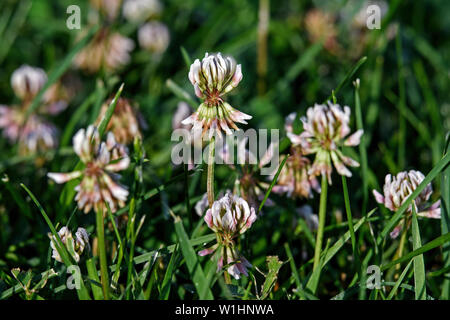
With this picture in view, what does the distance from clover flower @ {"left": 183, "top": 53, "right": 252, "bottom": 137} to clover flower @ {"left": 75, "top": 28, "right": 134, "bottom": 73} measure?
1420mm

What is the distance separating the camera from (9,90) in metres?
2.42

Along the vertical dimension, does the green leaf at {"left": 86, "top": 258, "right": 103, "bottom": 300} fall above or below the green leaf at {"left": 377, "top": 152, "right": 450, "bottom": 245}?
below

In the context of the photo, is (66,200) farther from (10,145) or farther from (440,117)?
(440,117)

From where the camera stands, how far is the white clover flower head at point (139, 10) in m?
2.62

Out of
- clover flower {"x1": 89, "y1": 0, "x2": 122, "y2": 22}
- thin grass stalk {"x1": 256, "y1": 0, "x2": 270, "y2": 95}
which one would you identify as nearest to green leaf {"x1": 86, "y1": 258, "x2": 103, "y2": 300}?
thin grass stalk {"x1": 256, "y1": 0, "x2": 270, "y2": 95}

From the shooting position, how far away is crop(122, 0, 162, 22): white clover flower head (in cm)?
262

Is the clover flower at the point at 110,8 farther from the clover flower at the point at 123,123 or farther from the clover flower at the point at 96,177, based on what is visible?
the clover flower at the point at 96,177

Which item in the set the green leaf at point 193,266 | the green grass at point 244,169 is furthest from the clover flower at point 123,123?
the green leaf at point 193,266

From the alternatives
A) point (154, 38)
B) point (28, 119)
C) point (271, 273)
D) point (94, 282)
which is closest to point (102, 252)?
point (94, 282)

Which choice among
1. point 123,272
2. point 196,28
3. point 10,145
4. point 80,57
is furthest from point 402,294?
point 196,28

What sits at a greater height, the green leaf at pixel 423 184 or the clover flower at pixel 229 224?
the green leaf at pixel 423 184

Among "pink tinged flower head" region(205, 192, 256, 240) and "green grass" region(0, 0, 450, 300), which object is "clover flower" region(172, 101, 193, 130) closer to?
"green grass" region(0, 0, 450, 300)

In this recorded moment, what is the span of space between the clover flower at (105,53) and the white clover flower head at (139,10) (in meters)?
0.20

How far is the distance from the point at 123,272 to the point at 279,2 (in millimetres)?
2085
